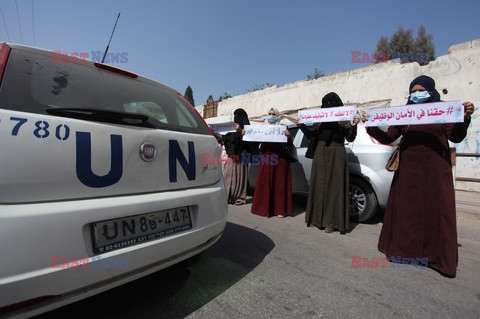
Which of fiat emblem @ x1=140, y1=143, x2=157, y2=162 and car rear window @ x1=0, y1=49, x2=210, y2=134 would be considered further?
fiat emblem @ x1=140, y1=143, x2=157, y2=162

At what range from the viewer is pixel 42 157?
50.1 inches

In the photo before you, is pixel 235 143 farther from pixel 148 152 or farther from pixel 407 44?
pixel 407 44

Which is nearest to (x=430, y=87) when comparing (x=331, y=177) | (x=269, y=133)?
(x=331, y=177)

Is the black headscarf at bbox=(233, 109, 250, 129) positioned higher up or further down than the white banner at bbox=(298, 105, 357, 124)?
higher up

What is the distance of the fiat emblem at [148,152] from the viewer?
166cm

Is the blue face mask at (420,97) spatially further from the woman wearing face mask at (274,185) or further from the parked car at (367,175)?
the woman wearing face mask at (274,185)

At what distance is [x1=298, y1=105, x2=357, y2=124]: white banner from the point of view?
334 centimetres

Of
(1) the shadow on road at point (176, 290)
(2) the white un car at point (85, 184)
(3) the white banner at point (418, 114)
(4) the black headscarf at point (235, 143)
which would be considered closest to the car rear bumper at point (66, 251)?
(2) the white un car at point (85, 184)

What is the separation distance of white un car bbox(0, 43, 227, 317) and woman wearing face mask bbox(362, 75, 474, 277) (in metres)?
A: 1.95

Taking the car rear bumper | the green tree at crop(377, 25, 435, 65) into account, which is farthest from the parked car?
the green tree at crop(377, 25, 435, 65)

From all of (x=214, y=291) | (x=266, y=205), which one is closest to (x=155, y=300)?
(x=214, y=291)

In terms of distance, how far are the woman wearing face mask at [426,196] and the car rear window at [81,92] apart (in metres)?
2.04

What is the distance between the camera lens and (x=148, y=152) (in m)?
1.69

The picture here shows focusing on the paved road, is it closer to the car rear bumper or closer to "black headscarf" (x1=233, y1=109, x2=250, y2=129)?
the car rear bumper
